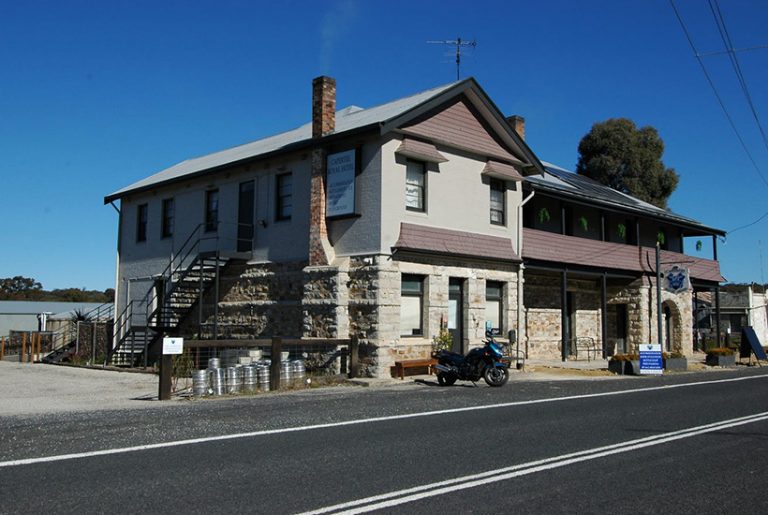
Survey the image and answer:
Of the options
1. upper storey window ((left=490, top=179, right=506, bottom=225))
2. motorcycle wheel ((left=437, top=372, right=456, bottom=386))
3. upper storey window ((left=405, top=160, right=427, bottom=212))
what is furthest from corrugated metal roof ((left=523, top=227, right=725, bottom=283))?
motorcycle wheel ((left=437, top=372, right=456, bottom=386))

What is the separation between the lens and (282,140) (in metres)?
24.8

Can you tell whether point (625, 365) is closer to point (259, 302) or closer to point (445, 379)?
point (445, 379)

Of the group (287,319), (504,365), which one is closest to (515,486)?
(504,365)

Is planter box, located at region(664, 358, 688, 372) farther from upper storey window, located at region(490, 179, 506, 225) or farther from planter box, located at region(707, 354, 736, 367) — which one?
upper storey window, located at region(490, 179, 506, 225)

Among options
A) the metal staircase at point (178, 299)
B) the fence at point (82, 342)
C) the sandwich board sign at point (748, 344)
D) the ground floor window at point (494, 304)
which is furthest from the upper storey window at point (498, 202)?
the fence at point (82, 342)

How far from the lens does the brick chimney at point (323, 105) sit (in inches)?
816

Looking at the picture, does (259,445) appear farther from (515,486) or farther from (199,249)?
(199,249)

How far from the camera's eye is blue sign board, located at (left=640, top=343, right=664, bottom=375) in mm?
21672

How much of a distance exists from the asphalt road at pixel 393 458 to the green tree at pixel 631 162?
3955 centimetres

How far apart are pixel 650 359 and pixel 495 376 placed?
23.7ft

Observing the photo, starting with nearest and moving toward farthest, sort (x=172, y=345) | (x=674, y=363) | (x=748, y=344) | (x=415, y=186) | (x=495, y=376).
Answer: (x=172, y=345), (x=495, y=376), (x=415, y=186), (x=674, y=363), (x=748, y=344)

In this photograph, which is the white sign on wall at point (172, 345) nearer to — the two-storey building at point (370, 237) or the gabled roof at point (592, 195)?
the two-storey building at point (370, 237)

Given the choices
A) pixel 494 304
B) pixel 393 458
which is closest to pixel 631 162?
pixel 494 304

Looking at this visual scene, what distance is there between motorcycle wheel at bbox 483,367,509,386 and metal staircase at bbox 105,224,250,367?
338 inches
